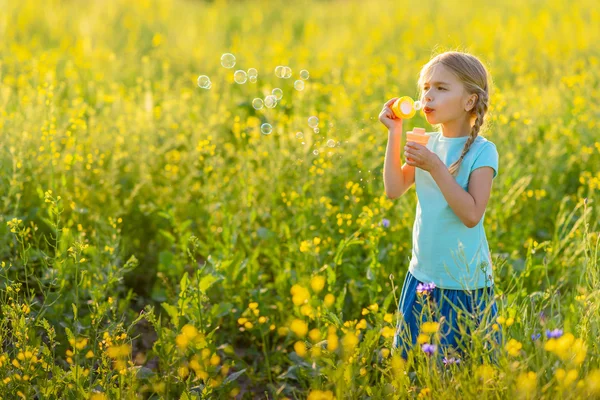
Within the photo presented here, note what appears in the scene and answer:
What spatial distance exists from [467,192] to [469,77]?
39 cm

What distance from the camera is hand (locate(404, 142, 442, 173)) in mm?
2262

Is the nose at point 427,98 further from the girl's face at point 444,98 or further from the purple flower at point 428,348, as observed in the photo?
the purple flower at point 428,348

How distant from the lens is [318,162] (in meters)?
3.55

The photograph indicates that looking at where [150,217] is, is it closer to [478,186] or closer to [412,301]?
[412,301]

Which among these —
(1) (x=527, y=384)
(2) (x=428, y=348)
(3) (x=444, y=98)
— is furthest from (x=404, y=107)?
(1) (x=527, y=384)

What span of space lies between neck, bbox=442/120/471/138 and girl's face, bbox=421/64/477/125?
0.04 meters

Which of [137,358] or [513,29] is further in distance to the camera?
[513,29]

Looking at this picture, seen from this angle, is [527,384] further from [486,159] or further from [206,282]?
[206,282]

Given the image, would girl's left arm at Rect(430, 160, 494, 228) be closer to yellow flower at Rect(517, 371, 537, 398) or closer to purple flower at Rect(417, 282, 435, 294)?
purple flower at Rect(417, 282, 435, 294)

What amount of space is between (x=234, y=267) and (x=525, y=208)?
5.91 ft

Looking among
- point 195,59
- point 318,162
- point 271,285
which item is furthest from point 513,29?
point 271,285

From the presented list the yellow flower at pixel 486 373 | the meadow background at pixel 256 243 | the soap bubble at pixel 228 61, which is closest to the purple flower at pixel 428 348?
the meadow background at pixel 256 243

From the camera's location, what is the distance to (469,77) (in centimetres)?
239

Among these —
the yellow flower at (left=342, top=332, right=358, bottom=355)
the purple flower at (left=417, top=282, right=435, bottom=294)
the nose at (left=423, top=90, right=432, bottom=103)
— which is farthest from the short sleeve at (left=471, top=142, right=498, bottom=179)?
the yellow flower at (left=342, top=332, right=358, bottom=355)
